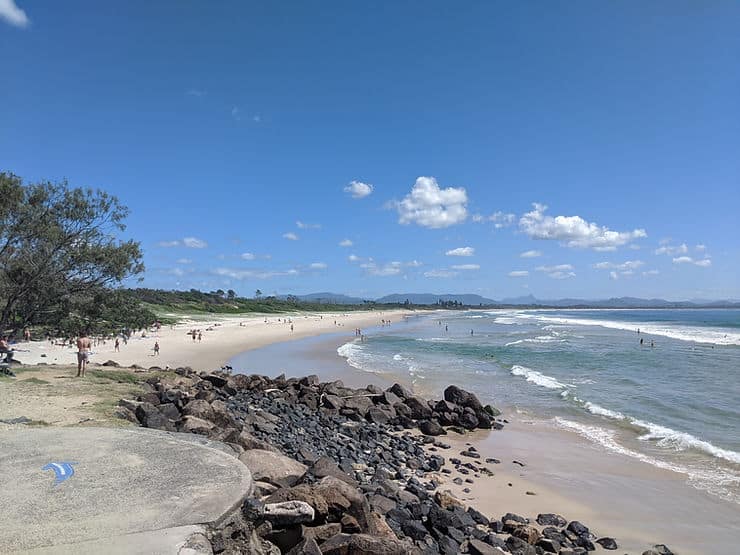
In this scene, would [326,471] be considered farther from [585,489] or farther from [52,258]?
[52,258]

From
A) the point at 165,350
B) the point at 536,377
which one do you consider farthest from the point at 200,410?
the point at 165,350

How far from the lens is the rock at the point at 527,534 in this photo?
7.43 meters

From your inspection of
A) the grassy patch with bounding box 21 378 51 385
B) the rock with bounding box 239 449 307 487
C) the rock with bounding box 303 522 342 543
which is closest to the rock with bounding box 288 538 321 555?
the rock with bounding box 303 522 342 543

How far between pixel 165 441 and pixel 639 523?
7.63 metres

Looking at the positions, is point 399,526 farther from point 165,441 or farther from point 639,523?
point 639,523

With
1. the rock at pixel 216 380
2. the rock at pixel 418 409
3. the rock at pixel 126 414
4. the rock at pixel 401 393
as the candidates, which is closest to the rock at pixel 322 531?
the rock at pixel 126 414

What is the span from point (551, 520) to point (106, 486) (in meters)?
6.67

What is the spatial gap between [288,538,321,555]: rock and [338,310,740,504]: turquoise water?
29.0ft

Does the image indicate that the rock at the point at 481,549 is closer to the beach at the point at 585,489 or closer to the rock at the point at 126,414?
the beach at the point at 585,489

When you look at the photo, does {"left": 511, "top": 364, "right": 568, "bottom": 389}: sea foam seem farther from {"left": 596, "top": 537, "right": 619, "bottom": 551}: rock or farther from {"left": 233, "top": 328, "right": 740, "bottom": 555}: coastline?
{"left": 596, "top": 537, "right": 619, "bottom": 551}: rock

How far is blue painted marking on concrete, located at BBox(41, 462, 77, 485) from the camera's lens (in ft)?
17.9

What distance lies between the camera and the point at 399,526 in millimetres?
6719

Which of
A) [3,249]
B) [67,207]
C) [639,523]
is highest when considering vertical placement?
[67,207]

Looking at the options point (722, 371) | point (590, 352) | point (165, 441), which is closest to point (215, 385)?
point (165, 441)
